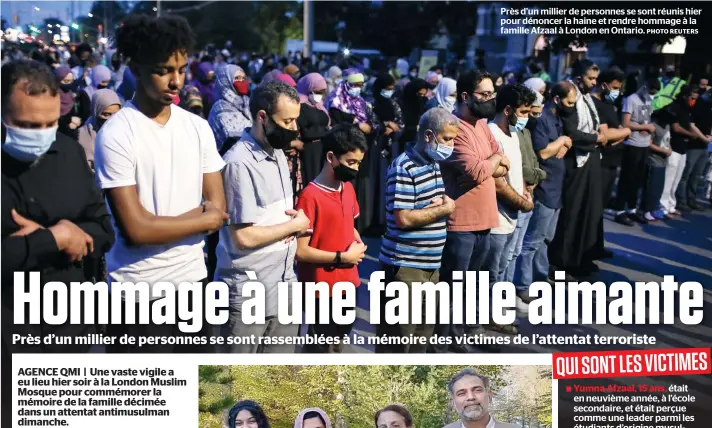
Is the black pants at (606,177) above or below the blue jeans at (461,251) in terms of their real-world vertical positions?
above

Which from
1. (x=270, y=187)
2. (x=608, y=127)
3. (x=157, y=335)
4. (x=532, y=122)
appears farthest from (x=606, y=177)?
(x=157, y=335)

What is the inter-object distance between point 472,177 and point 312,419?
1766 mm

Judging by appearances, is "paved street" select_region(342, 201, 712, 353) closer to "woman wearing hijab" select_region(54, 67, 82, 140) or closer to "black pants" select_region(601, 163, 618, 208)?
"black pants" select_region(601, 163, 618, 208)

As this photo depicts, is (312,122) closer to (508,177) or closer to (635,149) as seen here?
(508,177)

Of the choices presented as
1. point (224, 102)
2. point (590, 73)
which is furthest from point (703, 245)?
point (224, 102)

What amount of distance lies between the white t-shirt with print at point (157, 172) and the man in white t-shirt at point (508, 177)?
7.54ft

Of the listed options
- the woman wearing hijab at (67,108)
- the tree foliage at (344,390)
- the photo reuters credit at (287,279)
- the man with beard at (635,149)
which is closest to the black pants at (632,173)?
the man with beard at (635,149)

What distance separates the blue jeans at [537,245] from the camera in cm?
647

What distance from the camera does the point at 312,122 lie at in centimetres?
775

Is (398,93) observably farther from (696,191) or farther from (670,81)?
(696,191)

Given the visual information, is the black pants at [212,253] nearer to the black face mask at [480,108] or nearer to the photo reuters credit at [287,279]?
the photo reuters credit at [287,279]

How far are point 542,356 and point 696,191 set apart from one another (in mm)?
7452

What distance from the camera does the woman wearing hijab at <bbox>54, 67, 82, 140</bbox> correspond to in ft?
17.8

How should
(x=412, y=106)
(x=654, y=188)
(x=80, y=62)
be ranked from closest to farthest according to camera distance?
(x=412, y=106) → (x=654, y=188) → (x=80, y=62)
